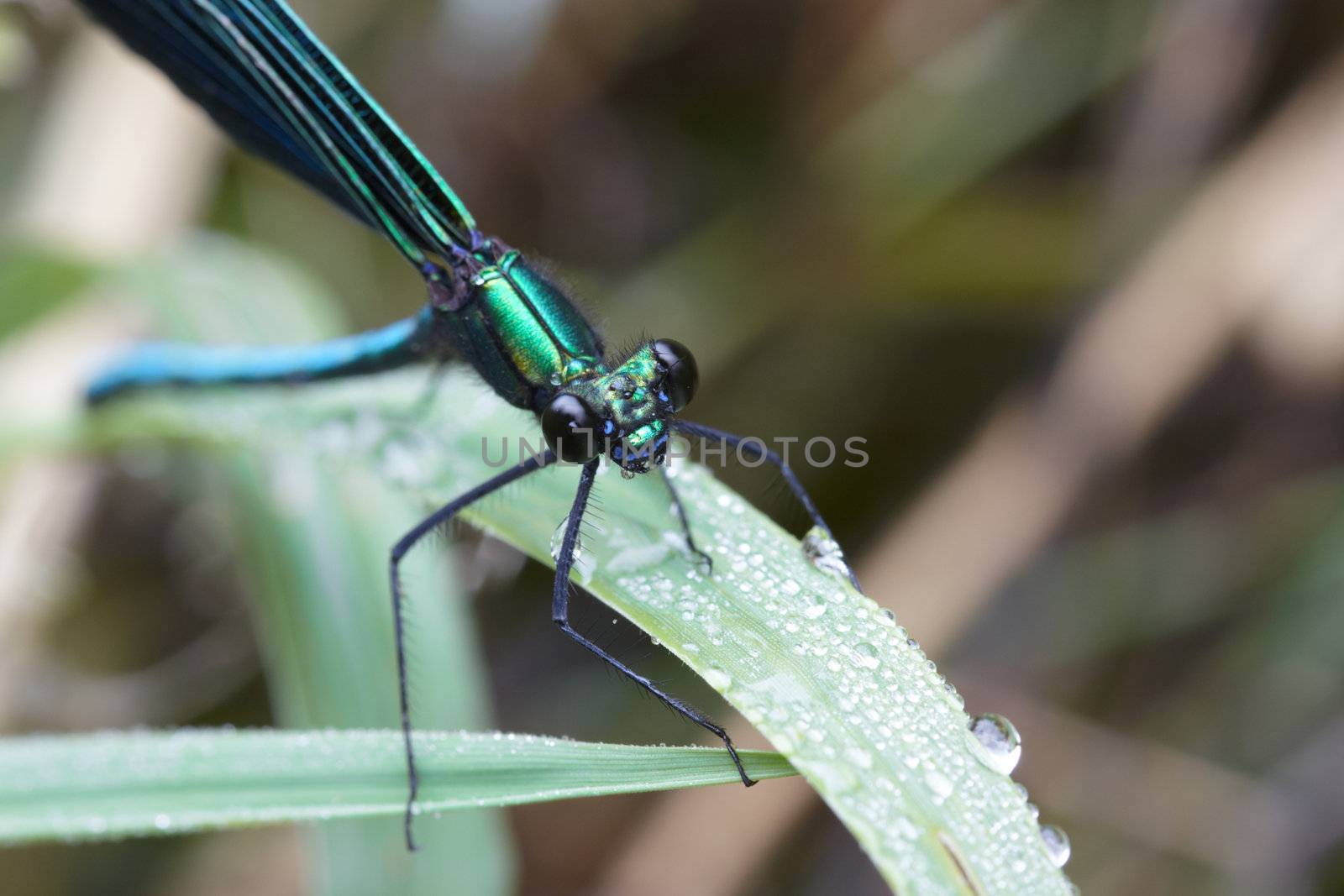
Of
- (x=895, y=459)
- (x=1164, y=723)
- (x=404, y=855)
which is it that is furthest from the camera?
(x=895, y=459)

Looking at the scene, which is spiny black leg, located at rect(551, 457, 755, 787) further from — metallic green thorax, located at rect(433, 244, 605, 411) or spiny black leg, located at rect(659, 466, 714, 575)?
metallic green thorax, located at rect(433, 244, 605, 411)

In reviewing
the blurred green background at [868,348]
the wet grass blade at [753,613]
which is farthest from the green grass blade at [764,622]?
the blurred green background at [868,348]

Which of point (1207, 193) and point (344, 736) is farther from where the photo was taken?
point (1207, 193)

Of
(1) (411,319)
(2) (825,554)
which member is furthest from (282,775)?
(1) (411,319)

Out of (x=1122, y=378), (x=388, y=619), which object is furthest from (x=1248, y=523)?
(x=388, y=619)

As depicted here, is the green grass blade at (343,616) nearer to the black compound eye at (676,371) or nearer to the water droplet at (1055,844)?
the black compound eye at (676,371)

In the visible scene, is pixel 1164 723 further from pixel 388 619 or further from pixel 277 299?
pixel 277 299
